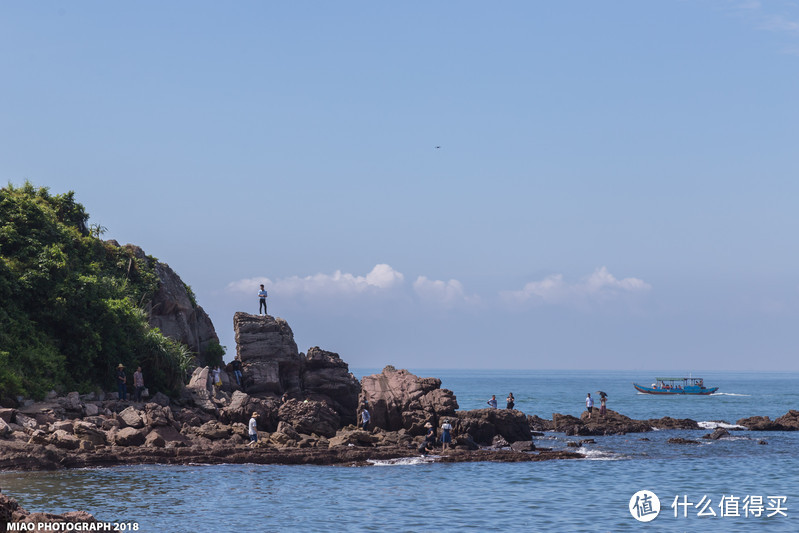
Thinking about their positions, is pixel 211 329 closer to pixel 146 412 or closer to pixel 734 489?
pixel 146 412

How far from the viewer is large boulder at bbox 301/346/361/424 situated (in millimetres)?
53656

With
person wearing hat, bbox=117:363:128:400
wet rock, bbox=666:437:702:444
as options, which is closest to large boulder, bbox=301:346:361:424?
person wearing hat, bbox=117:363:128:400

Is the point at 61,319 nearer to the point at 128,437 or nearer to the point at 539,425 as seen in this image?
the point at 128,437

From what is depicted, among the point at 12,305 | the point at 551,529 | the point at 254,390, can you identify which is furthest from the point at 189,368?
the point at 551,529

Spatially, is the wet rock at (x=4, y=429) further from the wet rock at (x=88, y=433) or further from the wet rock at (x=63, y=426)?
the wet rock at (x=88, y=433)

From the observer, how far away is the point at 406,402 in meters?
48.0

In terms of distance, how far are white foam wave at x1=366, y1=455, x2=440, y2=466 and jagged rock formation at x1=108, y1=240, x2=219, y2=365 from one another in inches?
854

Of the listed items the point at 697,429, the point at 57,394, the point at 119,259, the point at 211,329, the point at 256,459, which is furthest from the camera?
the point at 697,429

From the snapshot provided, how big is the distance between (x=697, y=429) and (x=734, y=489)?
31645 mm

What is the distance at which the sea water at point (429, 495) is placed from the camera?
27.3m

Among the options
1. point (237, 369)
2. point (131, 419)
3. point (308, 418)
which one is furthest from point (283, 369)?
point (131, 419)

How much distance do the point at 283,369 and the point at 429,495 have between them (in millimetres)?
24878

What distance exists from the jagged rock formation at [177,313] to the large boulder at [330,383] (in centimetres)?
808

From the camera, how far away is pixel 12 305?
44.8m
